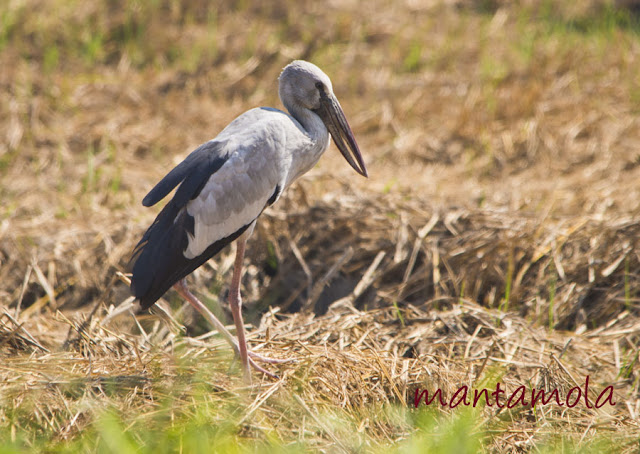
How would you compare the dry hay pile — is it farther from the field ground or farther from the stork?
the stork

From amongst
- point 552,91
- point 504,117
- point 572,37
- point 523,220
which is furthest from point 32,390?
point 572,37

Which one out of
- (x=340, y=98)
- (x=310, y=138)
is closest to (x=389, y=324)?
(x=310, y=138)

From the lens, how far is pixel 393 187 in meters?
5.51

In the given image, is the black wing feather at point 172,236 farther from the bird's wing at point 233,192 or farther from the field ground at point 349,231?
the field ground at point 349,231

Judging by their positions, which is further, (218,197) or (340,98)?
(340,98)

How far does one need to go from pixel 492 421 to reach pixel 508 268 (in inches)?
57.7

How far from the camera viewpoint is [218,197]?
3365 mm

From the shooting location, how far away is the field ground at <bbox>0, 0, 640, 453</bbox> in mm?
3004

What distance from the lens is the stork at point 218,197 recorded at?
324cm

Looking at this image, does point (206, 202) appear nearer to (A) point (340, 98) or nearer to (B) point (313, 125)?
(B) point (313, 125)

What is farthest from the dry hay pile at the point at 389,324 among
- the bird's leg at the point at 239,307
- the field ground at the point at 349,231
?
the bird's leg at the point at 239,307

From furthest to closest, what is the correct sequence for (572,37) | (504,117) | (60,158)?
(572,37) < (504,117) < (60,158)

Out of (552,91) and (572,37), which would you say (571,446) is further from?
(572,37)

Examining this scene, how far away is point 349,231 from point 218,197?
4.79ft
